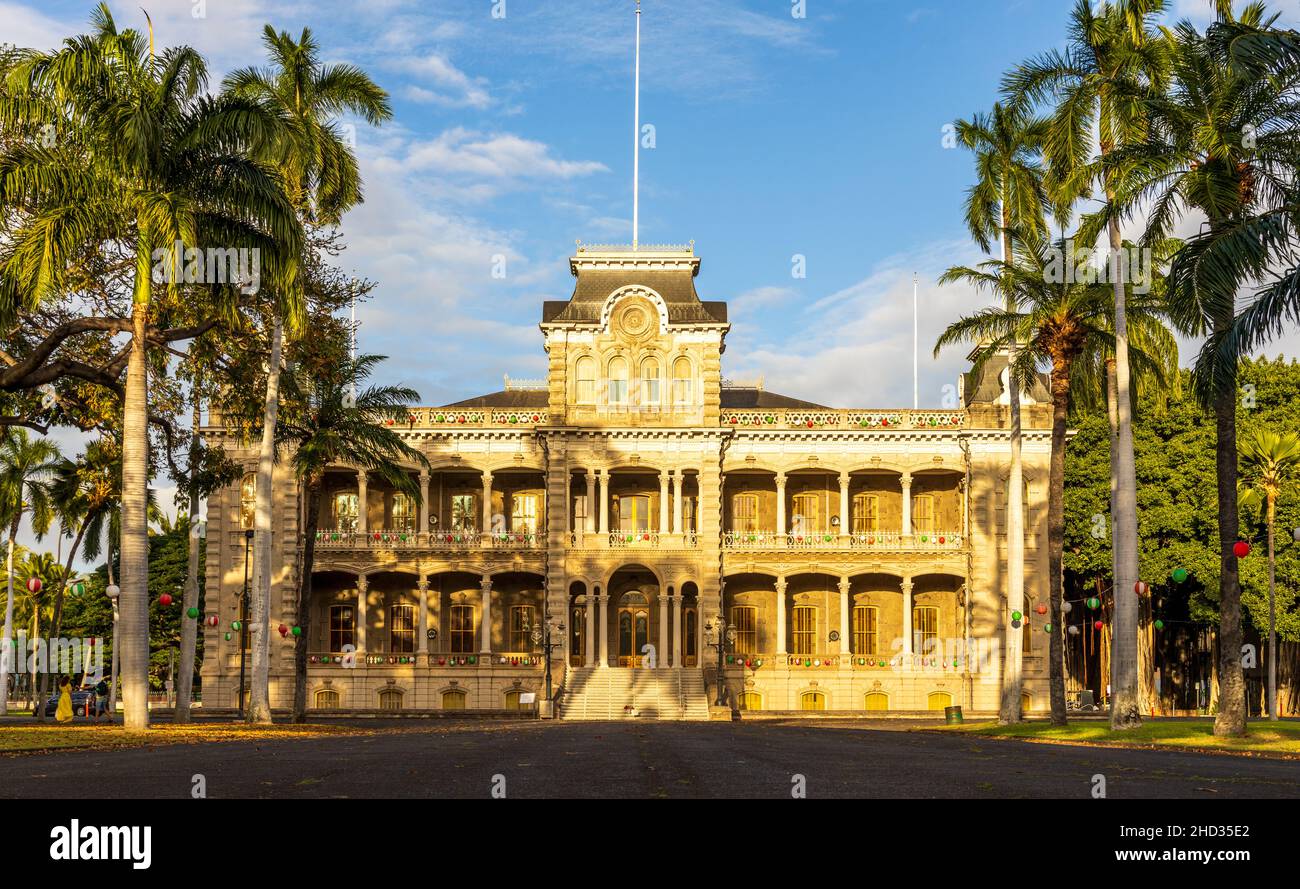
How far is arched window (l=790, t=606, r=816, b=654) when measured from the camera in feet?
181

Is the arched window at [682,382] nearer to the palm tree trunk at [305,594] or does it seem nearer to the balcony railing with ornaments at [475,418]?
the balcony railing with ornaments at [475,418]

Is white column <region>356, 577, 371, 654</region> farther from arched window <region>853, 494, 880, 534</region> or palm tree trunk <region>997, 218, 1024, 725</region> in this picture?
palm tree trunk <region>997, 218, 1024, 725</region>

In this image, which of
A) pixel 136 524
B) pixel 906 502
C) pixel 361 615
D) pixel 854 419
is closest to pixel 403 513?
pixel 361 615

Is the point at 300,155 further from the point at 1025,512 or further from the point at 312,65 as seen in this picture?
the point at 1025,512

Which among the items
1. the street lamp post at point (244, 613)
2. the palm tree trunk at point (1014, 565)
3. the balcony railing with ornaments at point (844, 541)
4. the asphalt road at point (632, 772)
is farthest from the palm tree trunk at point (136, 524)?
the balcony railing with ornaments at point (844, 541)

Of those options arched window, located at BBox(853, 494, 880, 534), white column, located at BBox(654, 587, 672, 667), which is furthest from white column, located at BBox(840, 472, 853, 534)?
white column, located at BBox(654, 587, 672, 667)

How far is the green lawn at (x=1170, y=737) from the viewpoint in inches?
969

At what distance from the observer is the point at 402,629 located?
55125mm

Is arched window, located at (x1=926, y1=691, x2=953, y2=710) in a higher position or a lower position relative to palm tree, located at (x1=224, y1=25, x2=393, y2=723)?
lower

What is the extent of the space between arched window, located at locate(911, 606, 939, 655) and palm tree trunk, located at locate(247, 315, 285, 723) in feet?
93.4

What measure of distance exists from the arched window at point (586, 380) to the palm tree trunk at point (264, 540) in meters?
19.3

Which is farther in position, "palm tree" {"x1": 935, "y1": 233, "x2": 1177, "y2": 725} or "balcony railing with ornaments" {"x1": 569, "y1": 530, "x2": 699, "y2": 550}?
Answer: "balcony railing with ornaments" {"x1": 569, "y1": 530, "x2": 699, "y2": 550}

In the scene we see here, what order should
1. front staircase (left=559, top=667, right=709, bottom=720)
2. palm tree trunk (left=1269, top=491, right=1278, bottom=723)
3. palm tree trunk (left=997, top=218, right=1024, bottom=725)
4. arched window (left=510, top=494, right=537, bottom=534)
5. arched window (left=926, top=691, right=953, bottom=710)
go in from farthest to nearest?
arched window (left=510, top=494, right=537, bottom=534) → arched window (left=926, top=691, right=953, bottom=710) → front staircase (left=559, top=667, right=709, bottom=720) → palm tree trunk (left=1269, top=491, right=1278, bottom=723) → palm tree trunk (left=997, top=218, right=1024, bottom=725)

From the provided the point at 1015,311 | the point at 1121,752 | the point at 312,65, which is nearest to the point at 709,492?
the point at 1015,311
